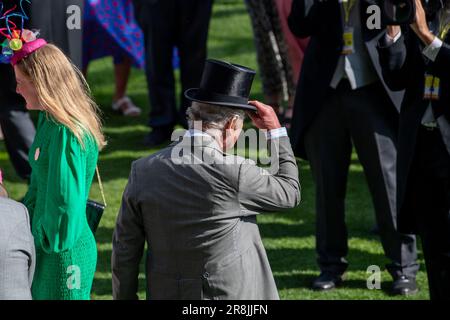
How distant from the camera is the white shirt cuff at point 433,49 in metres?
4.79

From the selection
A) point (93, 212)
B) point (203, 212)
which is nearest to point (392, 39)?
point (93, 212)

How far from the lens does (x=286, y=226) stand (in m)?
7.09

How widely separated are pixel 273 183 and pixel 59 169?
34.6 inches

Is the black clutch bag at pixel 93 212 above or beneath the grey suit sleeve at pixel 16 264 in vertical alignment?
beneath

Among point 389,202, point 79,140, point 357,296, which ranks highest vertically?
point 79,140

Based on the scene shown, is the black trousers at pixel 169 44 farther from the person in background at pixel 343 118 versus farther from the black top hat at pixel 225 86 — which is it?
the black top hat at pixel 225 86

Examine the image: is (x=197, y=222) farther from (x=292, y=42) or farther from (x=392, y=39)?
(x=292, y=42)

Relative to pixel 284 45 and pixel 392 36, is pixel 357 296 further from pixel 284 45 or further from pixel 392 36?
pixel 284 45

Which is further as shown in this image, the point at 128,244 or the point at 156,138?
the point at 156,138

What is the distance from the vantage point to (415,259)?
19.3 ft

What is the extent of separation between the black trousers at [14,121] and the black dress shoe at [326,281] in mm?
2592


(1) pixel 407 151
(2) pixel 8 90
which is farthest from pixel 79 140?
(2) pixel 8 90

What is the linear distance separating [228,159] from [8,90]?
4.03 meters

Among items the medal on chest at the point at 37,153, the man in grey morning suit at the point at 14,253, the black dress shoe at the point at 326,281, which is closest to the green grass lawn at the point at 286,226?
the black dress shoe at the point at 326,281
